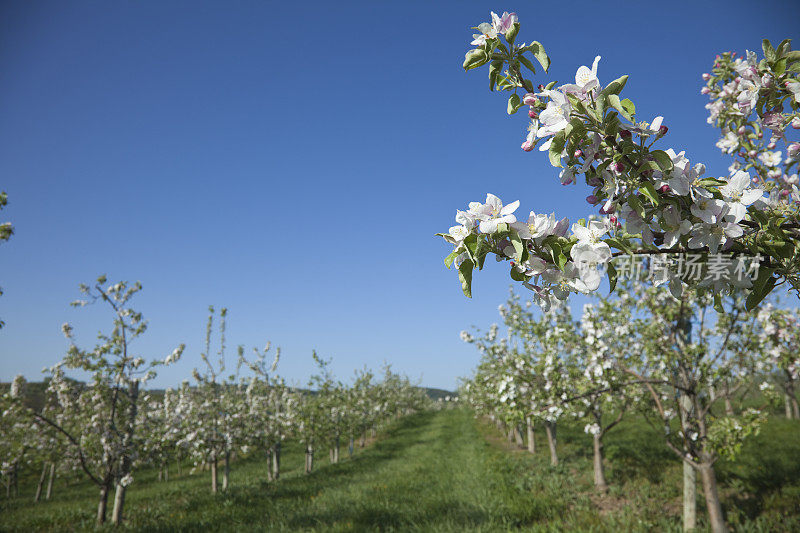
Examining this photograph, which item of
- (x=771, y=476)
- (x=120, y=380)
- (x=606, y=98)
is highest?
(x=606, y=98)

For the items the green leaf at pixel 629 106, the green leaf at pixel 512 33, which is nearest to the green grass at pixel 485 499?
the green leaf at pixel 629 106

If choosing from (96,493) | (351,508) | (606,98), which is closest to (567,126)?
(606,98)

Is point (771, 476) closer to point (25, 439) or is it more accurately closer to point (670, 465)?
point (670, 465)

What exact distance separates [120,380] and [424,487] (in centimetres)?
810

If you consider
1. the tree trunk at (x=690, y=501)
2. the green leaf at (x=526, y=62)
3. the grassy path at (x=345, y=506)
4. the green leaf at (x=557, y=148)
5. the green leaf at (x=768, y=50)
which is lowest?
the grassy path at (x=345, y=506)

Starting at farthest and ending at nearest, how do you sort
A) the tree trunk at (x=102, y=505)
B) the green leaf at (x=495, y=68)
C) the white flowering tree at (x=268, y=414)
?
the white flowering tree at (x=268, y=414) < the tree trunk at (x=102, y=505) < the green leaf at (x=495, y=68)

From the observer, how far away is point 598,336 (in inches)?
296

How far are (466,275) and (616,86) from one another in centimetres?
99

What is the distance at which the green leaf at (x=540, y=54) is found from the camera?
1.84m

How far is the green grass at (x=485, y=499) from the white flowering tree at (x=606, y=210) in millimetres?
6715

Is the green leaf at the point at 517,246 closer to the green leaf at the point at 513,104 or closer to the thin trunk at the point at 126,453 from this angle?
the green leaf at the point at 513,104

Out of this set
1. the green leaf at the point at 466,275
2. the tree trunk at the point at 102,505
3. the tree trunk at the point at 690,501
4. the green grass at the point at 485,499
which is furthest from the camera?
the tree trunk at the point at 102,505

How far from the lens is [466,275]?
1.80 metres

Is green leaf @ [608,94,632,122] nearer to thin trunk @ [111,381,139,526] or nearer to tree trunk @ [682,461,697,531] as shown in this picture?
tree trunk @ [682,461,697,531]
